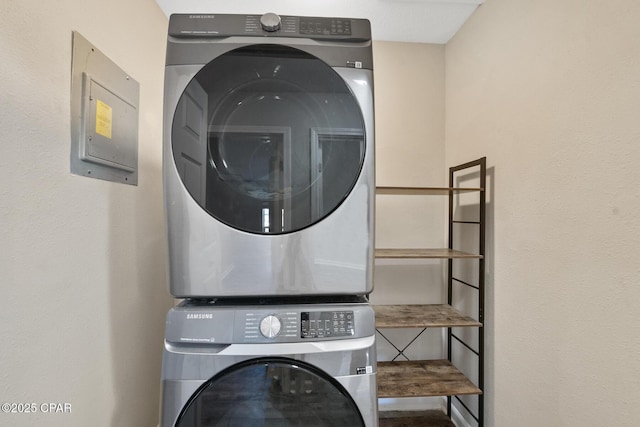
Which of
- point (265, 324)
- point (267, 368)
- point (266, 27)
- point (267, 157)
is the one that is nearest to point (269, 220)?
point (267, 157)

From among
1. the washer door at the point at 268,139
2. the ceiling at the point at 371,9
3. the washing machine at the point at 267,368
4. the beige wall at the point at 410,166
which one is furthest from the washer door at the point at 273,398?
the ceiling at the point at 371,9

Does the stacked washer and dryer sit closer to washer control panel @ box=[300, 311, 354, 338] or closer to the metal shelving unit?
washer control panel @ box=[300, 311, 354, 338]

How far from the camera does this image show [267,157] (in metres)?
0.84

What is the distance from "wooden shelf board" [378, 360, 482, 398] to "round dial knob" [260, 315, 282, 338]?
90 centimetres

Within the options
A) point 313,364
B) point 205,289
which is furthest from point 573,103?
point 205,289

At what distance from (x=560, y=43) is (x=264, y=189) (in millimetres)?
1217

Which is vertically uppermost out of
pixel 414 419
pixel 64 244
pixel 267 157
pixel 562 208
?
pixel 267 157

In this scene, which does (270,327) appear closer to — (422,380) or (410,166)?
(422,380)

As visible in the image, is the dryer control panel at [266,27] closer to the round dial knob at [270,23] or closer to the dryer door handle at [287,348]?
the round dial knob at [270,23]

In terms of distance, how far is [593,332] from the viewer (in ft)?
3.09

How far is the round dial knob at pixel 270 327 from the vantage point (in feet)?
2.56

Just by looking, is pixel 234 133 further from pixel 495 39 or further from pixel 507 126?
pixel 495 39

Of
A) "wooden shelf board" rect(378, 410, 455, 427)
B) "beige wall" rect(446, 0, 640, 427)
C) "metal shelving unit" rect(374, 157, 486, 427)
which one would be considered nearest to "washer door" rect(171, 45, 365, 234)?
"metal shelving unit" rect(374, 157, 486, 427)

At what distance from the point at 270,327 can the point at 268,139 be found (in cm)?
53
